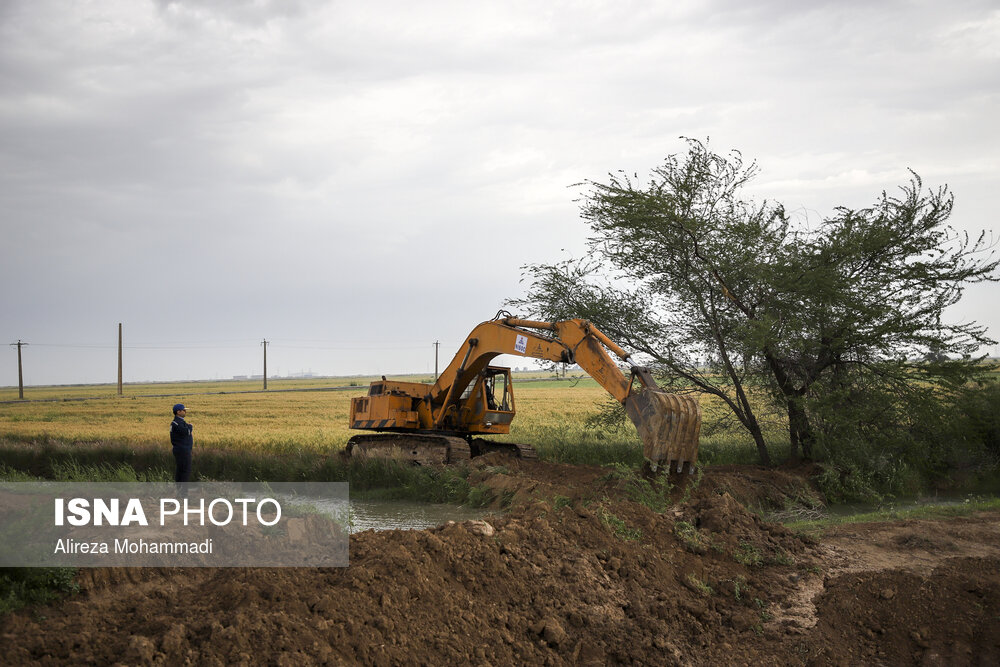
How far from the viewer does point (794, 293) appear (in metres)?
16.1

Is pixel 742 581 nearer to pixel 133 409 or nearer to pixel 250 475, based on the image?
pixel 250 475

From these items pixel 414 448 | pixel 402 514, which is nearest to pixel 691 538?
pixel 402 514

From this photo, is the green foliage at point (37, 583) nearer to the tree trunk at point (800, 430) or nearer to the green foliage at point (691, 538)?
the green foliage at point (691, 538)

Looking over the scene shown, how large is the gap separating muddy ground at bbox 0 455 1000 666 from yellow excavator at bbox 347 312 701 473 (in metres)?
3.58

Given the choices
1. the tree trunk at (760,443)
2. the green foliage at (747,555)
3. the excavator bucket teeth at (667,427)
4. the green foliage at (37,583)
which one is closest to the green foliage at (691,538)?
the green foliage at (747,555)

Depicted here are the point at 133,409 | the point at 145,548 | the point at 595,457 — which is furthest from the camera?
the point at 133,409

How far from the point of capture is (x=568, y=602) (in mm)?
6496

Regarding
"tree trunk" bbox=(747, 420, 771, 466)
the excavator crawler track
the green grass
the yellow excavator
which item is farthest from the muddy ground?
"tree trunk" bbox=(747, 420, 771, 466)

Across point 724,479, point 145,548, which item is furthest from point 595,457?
point 145,548

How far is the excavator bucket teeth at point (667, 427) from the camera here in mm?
11492

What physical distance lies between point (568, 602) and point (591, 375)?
24.4 feet

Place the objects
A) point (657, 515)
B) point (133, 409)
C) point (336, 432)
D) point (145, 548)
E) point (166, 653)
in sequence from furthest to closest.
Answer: point (133, 409) < point (336, 432) < point (657, 515) < point (145, 548) < point (166, 653)

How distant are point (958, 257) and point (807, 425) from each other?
15.8 feet

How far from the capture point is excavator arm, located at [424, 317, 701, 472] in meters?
11.6
